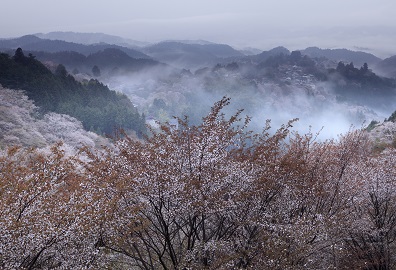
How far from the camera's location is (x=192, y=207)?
28.0 ft

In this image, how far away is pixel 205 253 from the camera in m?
9.11

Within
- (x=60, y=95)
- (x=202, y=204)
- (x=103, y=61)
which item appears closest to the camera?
(x=202, y=204)

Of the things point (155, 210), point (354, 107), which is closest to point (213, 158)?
point (155, 210)

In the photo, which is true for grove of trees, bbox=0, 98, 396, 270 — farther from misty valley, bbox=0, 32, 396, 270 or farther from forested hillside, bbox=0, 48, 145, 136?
forested hillside, bbox=0, 48, 145, 136

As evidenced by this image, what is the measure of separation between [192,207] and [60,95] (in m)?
63.5

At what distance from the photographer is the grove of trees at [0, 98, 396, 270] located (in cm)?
752

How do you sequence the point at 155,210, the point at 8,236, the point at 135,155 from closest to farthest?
the point at 8,236
the point at 155,210
the point at 135,155

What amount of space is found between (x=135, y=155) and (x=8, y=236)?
3.99 metres

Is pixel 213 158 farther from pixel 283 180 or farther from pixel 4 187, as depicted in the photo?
pixel 4 187

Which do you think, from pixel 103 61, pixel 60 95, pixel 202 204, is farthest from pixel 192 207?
pixel 103 61

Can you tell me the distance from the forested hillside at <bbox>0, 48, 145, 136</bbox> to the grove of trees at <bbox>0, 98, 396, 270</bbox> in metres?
49.3

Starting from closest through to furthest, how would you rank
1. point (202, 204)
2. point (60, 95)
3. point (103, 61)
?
point (202, 204)
point (60, 95)
point (103, 61)

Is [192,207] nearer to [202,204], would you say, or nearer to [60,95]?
[202,204]

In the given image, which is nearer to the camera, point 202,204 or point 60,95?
point 202,204
